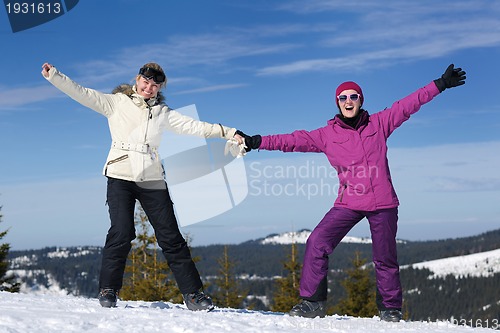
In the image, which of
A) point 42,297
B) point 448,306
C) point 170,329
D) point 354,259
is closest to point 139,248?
point 354,259

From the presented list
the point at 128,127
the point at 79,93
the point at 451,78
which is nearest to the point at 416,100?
the point at 451,78

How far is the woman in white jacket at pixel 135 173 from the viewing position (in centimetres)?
631

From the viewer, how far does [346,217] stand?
633 cm

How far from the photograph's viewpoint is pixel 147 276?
29.3 meters

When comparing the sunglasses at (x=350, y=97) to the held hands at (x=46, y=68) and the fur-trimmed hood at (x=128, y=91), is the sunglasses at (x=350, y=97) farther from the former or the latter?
the held hands at (x=46, y=68)

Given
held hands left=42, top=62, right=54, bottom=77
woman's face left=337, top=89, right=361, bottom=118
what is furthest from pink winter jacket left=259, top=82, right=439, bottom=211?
held hands left=42, top=62, right=54, bottom=77

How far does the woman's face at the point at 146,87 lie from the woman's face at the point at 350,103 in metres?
2.21

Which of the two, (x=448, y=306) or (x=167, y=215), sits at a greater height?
(x=167, y=215)

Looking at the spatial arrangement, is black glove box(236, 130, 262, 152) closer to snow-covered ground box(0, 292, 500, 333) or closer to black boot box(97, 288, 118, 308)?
snow-covered ground box(0, 292, 500, 333)

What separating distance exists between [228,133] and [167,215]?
1281 millimetres

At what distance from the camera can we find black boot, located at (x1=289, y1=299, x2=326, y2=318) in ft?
20.4

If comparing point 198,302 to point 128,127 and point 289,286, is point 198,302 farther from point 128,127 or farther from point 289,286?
point 289,286

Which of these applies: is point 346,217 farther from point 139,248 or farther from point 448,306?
point 448,306

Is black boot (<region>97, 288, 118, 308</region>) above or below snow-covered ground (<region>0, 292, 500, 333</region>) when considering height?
above
